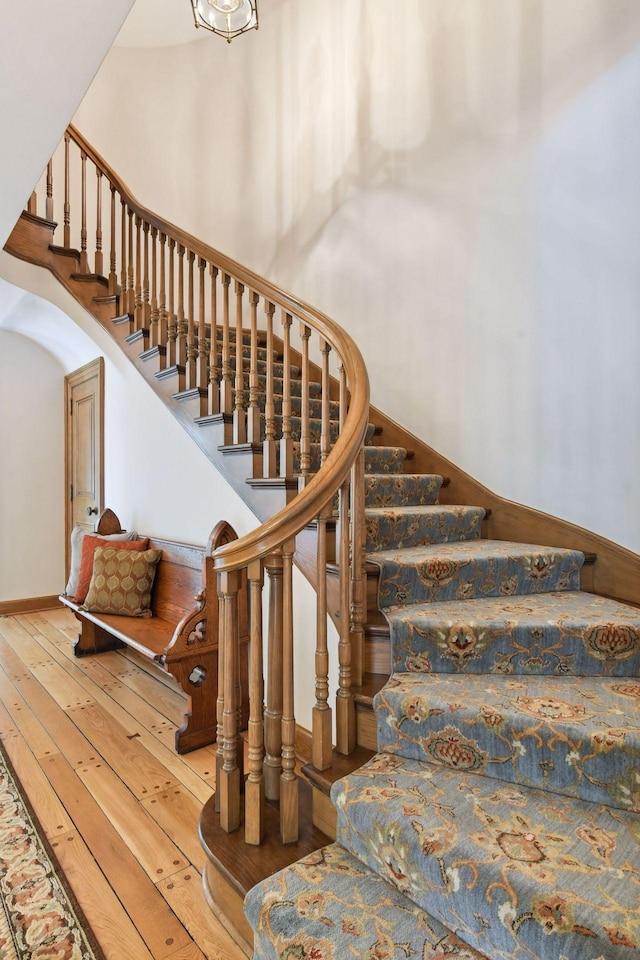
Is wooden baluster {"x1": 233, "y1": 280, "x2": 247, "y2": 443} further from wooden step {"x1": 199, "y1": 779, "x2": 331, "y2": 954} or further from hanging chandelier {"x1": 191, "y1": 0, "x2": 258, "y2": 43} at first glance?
hanging chandelier {"x1": 191, "y1": 0, "x2": 258, "y2": 43}

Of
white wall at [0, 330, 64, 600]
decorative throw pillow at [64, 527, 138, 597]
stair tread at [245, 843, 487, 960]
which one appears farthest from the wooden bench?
white wall at [0, 330, 64, 600]

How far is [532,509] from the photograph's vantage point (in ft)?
8.43

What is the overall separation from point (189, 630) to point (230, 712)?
1.30m

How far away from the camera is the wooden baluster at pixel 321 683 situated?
155cm

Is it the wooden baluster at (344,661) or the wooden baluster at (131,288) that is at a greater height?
the wooden baluster at (131,288)

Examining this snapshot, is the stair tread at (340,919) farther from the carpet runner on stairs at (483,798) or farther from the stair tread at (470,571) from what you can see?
the stair tread at (470,571)

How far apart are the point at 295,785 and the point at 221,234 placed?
4.56 m

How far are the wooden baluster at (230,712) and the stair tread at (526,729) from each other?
0.43 m

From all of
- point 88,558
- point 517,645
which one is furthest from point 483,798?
point 88,558

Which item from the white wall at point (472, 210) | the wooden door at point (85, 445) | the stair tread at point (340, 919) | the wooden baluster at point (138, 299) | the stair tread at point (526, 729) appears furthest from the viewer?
the wooden door at point (85, 445)

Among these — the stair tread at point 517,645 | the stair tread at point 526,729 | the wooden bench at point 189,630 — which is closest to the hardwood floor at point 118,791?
the wooden bench at point 189,630

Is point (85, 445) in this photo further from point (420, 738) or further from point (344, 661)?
point (420, 738)

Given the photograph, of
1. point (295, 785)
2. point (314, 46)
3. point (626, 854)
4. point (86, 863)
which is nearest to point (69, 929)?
point (86, 863)

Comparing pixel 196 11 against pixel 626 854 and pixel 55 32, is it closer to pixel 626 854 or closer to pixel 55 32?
pixel 55 32
